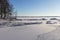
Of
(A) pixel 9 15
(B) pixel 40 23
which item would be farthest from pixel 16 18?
(B) pixel 40 23

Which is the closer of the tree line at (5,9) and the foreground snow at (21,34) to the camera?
the foreground snow at (21,34)

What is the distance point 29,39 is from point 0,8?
13.9 ft

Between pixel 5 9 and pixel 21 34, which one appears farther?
pixel 5 9

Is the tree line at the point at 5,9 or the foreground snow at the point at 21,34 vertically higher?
the tree line at the point at 5,9

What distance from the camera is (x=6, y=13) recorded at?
7.04 meters

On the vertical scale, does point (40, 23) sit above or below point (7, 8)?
below

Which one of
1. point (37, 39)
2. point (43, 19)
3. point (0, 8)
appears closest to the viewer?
point (37, 39)

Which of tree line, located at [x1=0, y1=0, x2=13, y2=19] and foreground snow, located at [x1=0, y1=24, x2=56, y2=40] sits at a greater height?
tree line, located at [x1=0, y1=0, x2=13, y2=19]

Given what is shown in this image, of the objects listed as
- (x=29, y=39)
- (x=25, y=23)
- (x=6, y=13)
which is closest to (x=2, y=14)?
(x=6, y=13)

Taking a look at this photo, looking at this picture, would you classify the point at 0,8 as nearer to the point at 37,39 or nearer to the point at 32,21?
the point at 32,21

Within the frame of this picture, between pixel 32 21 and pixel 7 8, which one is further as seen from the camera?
pixel 7 8

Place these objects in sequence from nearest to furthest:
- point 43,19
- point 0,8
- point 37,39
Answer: point 37,39, point 43,19, point 0,8

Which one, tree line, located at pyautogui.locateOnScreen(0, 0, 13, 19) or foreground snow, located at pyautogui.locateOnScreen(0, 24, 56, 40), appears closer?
foreground snow, located at pyautogui.locateOnScreen(0, 24, 56, 40)

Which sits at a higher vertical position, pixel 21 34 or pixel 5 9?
pixel 5 9
